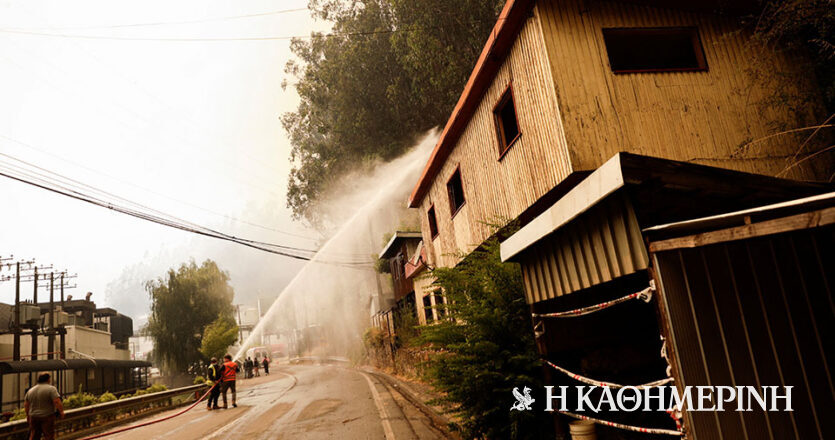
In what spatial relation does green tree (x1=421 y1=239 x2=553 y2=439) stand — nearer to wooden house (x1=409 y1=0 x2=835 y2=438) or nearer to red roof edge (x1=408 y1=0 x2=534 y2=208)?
wooden house (x1=409 y1=0 x2=835 y2=438)

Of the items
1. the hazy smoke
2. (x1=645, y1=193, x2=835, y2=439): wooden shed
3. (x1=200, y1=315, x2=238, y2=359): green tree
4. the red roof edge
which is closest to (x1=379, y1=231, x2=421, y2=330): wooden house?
the hazy smoke

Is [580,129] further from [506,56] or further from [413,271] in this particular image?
[413,271]

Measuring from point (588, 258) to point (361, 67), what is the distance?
3490cm

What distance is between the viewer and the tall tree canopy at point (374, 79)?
2839cm

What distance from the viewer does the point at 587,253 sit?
502 cm

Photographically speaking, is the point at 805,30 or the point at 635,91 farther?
the point at 805,30

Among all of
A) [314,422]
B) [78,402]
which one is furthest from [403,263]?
[314,422]

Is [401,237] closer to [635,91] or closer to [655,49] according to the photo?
[655,49]

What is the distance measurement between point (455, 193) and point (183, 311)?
138 ft

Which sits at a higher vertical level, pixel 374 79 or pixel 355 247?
pixel 374 79

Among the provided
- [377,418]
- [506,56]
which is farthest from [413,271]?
[506,56]

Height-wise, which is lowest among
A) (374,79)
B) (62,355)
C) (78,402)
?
(78,402)

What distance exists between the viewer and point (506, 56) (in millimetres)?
9836

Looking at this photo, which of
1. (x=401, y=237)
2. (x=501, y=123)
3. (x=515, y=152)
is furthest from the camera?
(x=401, y=237)
